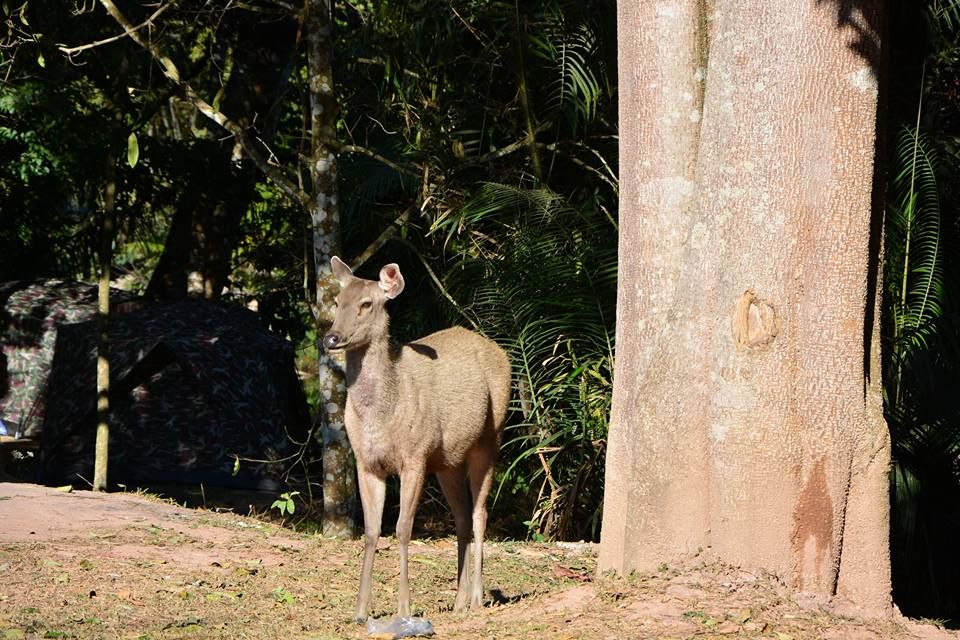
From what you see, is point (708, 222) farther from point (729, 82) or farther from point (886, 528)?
point (886, 528)

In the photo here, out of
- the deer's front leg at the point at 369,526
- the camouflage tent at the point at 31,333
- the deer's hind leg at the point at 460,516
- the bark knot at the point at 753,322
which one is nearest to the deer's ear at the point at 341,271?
the deer's front leg at the point at 369,526

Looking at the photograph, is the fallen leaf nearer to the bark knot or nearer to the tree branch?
the bark knot

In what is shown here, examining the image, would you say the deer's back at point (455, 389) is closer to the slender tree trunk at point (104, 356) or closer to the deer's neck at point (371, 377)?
the deer's neck at point (371, 377)

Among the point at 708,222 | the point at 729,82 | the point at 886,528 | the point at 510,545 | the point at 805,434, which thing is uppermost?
the point at 729,82

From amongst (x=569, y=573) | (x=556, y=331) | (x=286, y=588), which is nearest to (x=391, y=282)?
(x=286, y=588)

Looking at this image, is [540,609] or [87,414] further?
[87,414]

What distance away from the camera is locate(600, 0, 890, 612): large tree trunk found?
6012 millimetres

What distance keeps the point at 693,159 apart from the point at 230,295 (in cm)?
→ 1342

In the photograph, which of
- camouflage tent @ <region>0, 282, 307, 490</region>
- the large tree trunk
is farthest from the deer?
camouflage tent @ <region>0, 282, 307, 490</region>

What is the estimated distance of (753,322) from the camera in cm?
605

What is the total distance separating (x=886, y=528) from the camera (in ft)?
20.3

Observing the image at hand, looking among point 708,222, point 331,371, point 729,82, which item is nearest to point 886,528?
point 708,222

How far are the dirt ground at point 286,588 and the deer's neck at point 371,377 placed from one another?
4.14 ft

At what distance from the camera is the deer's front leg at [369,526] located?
6996 millimetres
